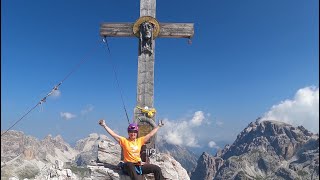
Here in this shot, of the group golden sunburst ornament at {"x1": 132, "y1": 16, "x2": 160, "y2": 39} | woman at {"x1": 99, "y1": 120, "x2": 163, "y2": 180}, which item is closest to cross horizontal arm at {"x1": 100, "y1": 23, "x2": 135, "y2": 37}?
golden sunburst ornament at {"x1": 132, "y1": 16, "x2": 160, "y2": 39}

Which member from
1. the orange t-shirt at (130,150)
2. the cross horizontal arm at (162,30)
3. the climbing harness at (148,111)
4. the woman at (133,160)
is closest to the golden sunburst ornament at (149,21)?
the cross horizontal arm at (162,30)

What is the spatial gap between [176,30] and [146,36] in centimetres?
169

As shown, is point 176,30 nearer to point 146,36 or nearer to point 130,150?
point 146,36

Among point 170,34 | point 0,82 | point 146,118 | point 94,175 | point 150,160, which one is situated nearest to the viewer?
point 0,82

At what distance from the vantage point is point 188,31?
1884 centimetres

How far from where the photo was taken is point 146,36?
18.1 m

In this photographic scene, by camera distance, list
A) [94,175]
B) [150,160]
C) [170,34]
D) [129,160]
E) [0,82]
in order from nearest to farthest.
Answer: [0,82] → [129,160] → [94,175] → [150,160] → [170,34]

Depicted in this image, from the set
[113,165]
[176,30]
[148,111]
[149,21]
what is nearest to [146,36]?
[149,21]

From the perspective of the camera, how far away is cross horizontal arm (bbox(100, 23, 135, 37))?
1862 centimetres

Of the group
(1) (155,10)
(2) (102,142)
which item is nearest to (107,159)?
(2) (102,142)

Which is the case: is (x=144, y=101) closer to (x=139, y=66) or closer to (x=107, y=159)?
(x=139, y=66)

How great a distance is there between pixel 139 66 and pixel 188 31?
3082 mm

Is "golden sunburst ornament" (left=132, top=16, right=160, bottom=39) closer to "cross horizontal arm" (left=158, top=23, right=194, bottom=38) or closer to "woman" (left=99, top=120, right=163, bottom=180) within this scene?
"cross horizontal arm" (left=158, top=23, right=194, bottom=38)

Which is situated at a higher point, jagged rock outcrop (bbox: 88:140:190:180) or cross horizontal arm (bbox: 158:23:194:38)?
cross horizontal arm (bbox: 158:23:194:38)
